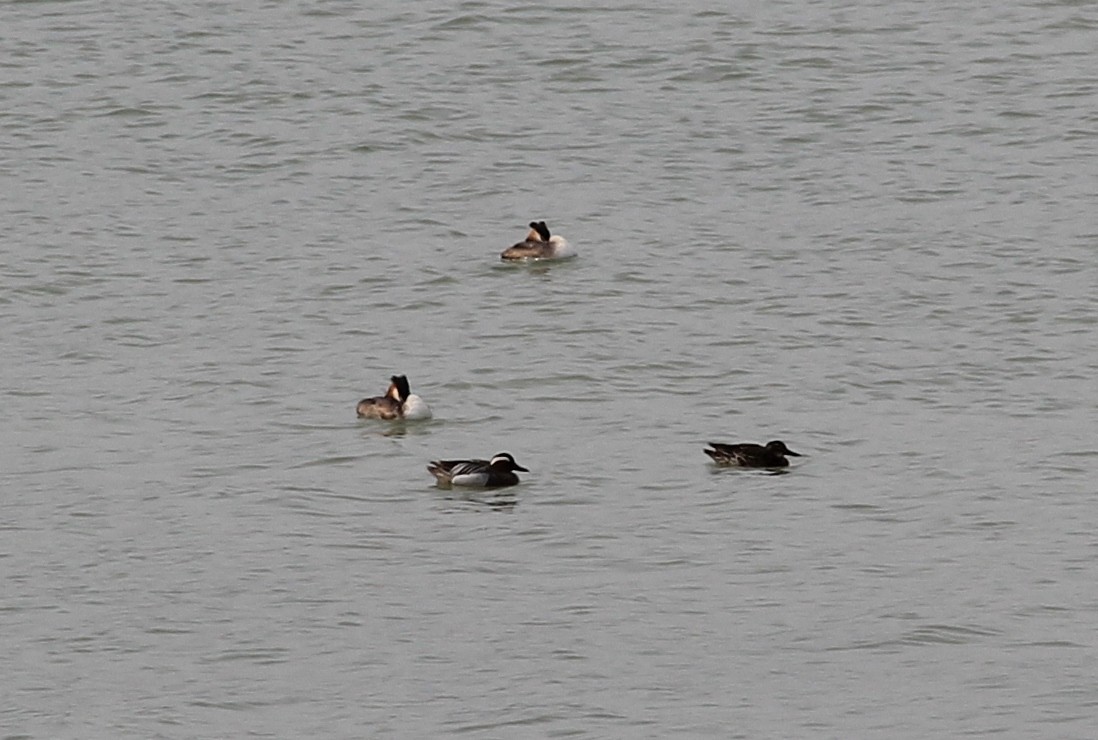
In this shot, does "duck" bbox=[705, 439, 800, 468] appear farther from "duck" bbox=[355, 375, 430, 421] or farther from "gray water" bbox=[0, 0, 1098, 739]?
"duck" bbox=[355, 375, 430, 421]

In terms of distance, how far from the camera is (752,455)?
638 inches

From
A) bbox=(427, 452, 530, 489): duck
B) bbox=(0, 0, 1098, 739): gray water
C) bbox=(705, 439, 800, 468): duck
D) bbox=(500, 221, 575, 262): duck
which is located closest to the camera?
bbox=(0, 0, 1098, 739): gray water

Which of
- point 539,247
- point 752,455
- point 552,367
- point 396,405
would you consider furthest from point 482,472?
point 539,247

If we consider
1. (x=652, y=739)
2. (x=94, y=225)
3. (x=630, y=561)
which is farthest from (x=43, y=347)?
(x=652, y=739)

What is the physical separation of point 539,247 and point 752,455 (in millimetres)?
6684

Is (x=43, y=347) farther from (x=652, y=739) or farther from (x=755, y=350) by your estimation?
(x=652, y=739)

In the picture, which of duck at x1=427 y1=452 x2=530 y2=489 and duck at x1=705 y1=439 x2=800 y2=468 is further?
duck at x1=705 y1=439 x2=800 y2=468

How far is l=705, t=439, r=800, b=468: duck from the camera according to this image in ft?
53.2

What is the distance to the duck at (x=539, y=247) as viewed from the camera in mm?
22500

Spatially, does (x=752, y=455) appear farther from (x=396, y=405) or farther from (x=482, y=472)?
(x=396, y=405)

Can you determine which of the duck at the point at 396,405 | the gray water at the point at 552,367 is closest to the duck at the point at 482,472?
the gray water at the point at 552,367

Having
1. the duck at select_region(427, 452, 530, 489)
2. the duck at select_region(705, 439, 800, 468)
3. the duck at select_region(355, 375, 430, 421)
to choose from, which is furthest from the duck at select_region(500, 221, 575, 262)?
the duck at select_region(427, 452, 530, 489)

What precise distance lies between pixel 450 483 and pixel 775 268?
271 inches

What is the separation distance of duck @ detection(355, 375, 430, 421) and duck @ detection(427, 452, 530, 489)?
4.87 ft
